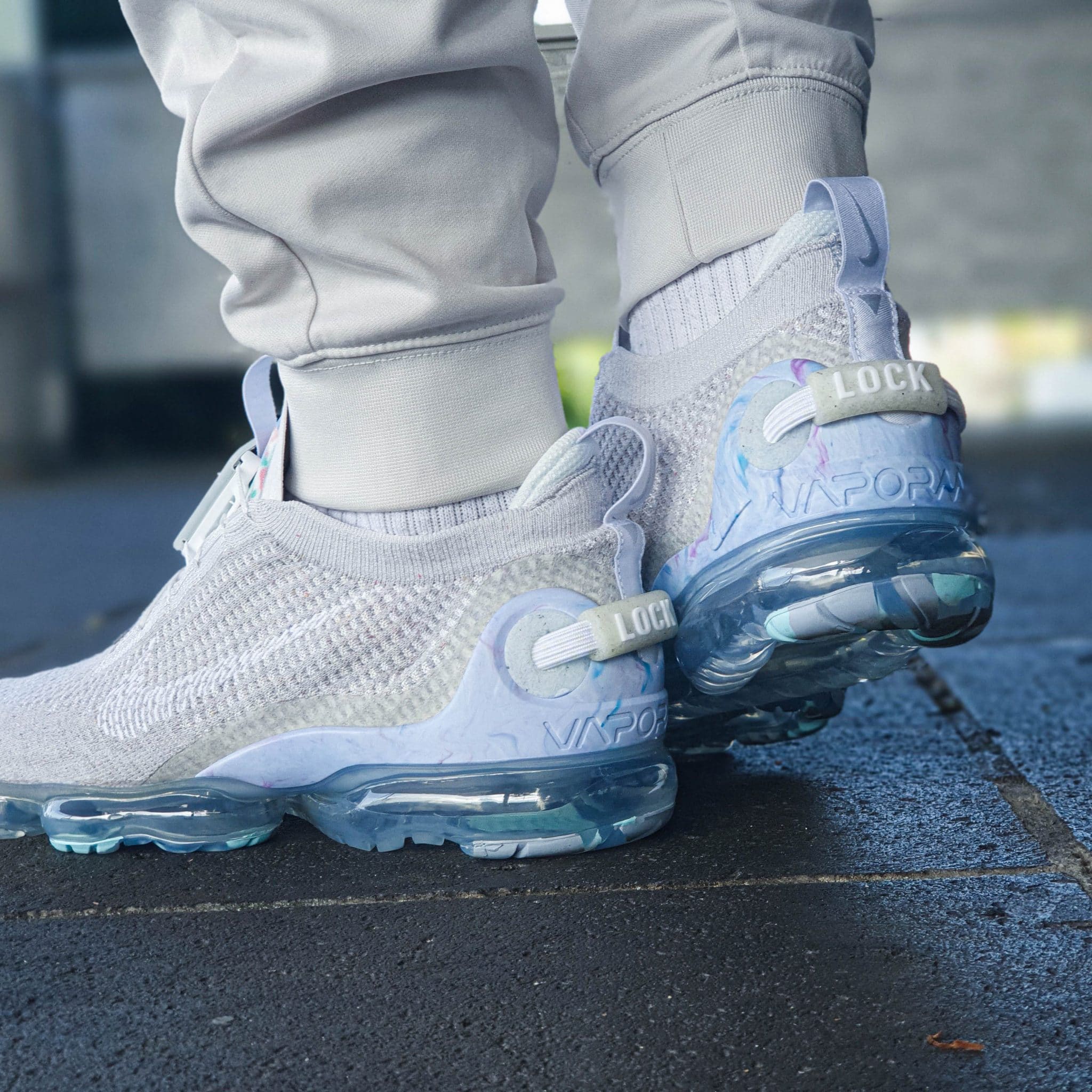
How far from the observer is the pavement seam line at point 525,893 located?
61 cm

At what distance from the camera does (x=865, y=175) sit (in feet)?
2.38

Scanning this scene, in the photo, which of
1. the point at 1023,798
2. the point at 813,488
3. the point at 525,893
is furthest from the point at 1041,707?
the point at 525,893

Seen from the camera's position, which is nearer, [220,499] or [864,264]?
[864,264]

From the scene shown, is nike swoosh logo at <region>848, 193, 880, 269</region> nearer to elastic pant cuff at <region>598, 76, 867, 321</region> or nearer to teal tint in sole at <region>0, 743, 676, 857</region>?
elastic pant cuff at <region>598, 76, 867, 321</region>

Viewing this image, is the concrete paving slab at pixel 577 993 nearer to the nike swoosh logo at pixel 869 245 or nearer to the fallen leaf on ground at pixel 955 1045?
the fallen leaf on ground at pixel 955 1045

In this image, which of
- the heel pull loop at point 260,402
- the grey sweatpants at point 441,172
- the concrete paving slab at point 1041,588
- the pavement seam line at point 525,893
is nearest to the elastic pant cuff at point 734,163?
the grey sweatpants at point 441,172

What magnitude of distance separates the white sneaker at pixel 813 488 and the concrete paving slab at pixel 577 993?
139mm

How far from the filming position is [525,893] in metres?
0.62

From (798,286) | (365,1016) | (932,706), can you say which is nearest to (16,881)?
(365,1016)

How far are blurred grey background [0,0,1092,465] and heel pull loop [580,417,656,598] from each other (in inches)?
15.4

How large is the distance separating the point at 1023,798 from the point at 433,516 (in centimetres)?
41

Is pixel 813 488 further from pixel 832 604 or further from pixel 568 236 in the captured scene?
pixel 568 236

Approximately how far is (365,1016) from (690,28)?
604 mm

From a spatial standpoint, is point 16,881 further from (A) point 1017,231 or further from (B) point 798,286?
(A) point 1017,231
